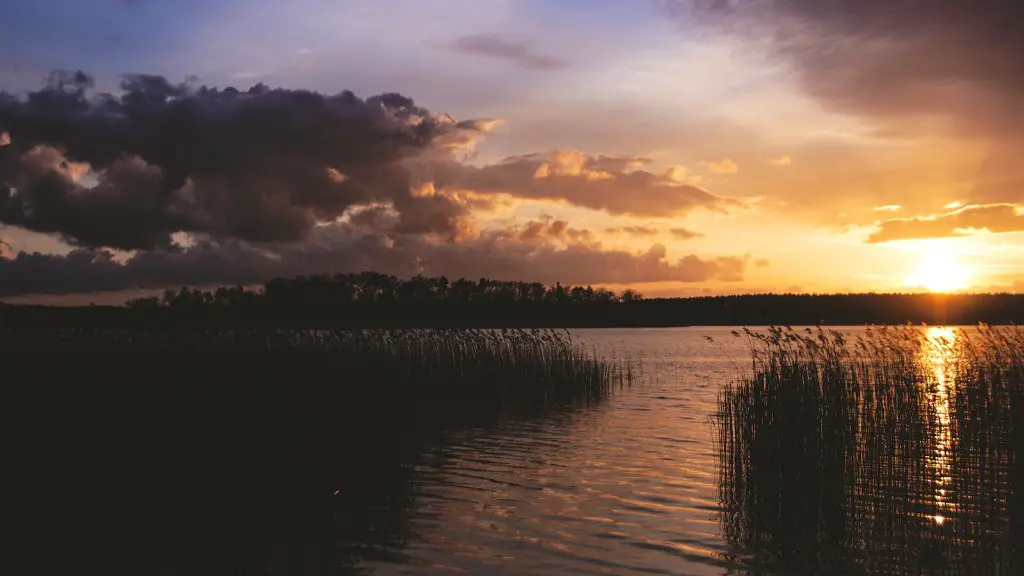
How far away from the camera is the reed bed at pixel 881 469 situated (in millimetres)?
9508

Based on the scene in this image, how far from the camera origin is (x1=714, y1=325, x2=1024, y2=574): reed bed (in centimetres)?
951

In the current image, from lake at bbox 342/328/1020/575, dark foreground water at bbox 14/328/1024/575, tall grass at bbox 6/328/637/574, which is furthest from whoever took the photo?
tall grass at bbox 6/328/637/574

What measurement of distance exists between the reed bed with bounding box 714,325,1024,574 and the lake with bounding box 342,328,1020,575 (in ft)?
0.15

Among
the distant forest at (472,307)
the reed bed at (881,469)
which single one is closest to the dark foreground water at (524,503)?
the reed bed at (881,469)

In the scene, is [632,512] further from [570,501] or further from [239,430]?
[239,430]

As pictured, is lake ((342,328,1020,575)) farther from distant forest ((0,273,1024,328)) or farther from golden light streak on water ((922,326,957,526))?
distant forest ((0,273,1024,328))

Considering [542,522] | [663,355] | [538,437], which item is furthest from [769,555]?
[663,355]

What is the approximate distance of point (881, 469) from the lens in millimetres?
12695

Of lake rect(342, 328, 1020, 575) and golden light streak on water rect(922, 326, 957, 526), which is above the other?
golden light streak on water rect(922, 326, 957, 526)

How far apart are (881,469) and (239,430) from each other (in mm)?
13242

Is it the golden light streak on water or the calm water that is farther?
the golden light streak on water

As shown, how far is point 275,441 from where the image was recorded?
55.7ft

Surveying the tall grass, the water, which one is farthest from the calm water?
the tall grass

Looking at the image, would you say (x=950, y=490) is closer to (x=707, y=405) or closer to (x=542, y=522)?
(x=542, y=522)
